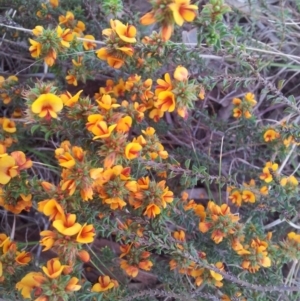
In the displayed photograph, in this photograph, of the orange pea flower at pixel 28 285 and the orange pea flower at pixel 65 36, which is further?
the orange pea flower at pixel 65 36

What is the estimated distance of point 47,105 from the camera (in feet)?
5.18

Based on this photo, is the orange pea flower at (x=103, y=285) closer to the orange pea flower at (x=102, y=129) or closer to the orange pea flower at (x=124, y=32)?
the orange pea flower at (x=102, y=129)

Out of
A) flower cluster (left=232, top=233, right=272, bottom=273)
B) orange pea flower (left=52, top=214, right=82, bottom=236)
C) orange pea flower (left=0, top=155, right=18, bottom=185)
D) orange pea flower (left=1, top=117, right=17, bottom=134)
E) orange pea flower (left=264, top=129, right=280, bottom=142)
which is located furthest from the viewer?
orange pea flower (left=264, top=129, right=280, bottom=142)

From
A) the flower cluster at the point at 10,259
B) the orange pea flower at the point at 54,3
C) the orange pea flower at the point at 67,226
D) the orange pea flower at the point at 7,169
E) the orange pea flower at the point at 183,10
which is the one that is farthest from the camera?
the orange pea flower at the point at 54,3

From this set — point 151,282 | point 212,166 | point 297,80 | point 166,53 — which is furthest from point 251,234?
point 297,80

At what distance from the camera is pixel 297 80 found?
3100 millimetres

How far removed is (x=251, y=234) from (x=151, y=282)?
2.21 ft

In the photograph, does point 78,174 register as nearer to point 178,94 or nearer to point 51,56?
point 178,94

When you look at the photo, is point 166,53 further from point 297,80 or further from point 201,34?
point 297,80

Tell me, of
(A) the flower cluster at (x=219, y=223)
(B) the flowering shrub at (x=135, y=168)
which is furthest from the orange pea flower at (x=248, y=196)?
(A) the flower cluster at (x=219, y=223)

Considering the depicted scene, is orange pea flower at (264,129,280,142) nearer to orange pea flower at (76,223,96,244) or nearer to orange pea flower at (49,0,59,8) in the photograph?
orange pea flower at (76,223,96,244)

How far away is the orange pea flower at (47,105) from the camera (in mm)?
1564

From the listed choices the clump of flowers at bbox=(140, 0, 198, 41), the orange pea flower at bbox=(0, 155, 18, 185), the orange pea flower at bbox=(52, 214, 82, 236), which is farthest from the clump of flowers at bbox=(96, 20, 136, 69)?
the orange pea flower at bbox=(52, 214, 82, 236)

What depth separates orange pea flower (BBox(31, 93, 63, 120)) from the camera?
1564 mm
